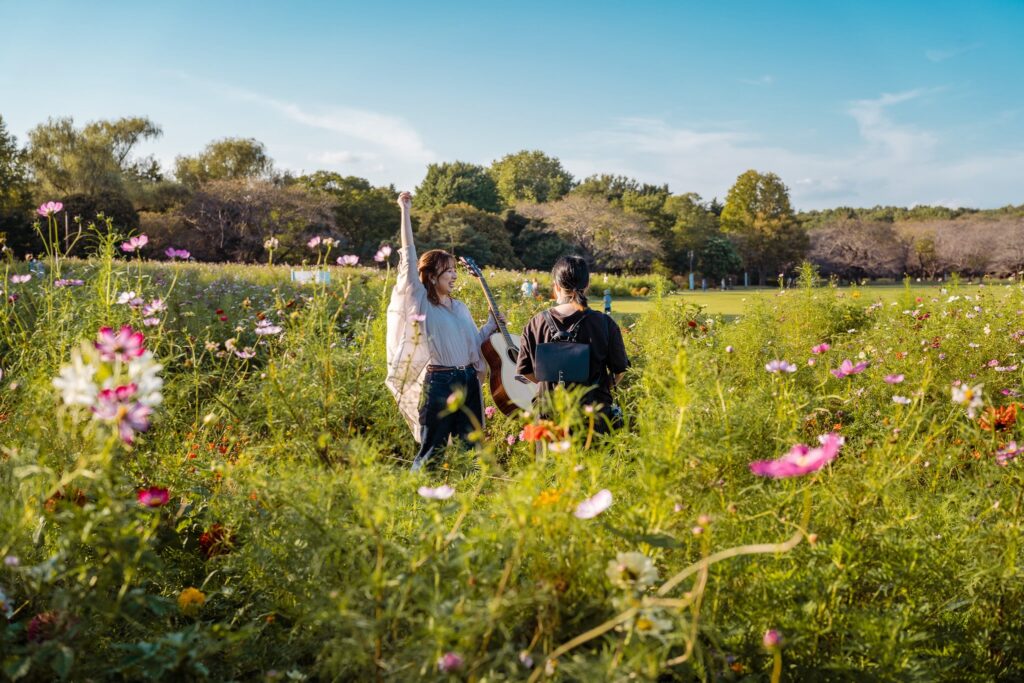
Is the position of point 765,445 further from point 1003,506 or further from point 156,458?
point 156,458

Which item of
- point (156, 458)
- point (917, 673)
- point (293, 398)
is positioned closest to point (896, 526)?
point (917, 673)

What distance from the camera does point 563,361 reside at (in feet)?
10.2

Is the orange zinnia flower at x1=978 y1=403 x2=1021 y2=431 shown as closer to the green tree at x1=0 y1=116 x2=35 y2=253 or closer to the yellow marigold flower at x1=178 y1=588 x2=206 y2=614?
the yellow marigold flower at x1=178 y1=588 x2=206 y2=614

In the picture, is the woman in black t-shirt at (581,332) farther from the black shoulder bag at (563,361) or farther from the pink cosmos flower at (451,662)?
the pink cosmos flower at (451,662)

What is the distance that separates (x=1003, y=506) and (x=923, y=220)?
58.5 m

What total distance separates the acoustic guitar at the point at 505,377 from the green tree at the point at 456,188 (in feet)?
125

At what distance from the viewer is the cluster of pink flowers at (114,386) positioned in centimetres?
104

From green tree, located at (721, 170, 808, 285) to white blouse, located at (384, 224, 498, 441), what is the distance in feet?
137

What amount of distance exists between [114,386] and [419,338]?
2.19m

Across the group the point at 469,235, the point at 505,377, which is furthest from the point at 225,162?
the point at 505,377

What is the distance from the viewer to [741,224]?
45.5 meters

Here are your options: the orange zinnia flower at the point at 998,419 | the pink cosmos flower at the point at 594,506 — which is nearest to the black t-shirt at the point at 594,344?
the orange zinnia flower at the point at 998,419

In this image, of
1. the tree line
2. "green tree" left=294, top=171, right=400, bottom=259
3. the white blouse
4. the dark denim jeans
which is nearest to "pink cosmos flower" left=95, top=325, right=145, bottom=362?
the white blouse

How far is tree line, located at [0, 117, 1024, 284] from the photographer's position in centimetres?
2756
